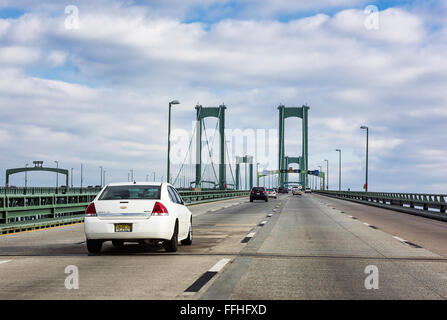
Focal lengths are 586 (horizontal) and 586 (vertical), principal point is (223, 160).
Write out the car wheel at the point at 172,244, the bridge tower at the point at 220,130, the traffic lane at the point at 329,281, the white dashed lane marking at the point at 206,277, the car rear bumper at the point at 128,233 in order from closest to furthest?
the traffic lane at the point at 329,281 < the white dashed lane marking at the point at 206,277 < the car rear bumper at the point at 128,233 < the car wheel at the point at 172,244 < the bridge tower at the point at 220,130

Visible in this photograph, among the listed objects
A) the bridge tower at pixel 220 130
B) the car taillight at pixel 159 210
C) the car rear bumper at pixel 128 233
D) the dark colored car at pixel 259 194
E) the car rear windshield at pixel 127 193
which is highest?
the bridge tower at pixel 220 130

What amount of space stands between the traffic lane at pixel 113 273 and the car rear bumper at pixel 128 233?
1.33 feet

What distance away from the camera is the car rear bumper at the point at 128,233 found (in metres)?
11.4

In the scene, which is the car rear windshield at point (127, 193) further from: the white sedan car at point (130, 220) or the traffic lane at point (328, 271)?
the traffic lane at point (328, 271)

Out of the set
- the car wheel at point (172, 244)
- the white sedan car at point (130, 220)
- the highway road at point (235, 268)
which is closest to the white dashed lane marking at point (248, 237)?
the highway road at point (235, 268)

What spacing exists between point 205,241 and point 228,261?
172 inches

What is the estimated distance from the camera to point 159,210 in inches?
456

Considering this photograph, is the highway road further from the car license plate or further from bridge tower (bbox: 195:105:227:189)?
bridge tower (bbox: 195:105:227:189)

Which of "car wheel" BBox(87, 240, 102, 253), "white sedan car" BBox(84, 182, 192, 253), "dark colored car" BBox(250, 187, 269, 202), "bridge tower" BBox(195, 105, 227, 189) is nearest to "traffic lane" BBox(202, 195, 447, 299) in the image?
"white sedan car" BBox(84, 182, 192, 253)

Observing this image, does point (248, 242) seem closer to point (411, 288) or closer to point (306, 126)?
point (411, 288)

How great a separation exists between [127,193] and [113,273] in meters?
3.29

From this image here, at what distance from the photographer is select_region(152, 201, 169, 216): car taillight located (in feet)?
37.9

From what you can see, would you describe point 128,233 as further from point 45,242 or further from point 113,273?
point 45,242
